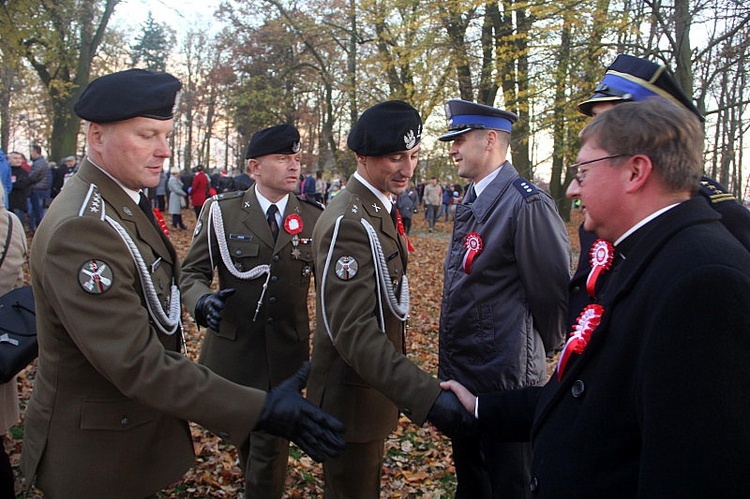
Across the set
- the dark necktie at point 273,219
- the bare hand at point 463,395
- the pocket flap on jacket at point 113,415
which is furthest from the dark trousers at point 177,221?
the bare hand at point 463,395

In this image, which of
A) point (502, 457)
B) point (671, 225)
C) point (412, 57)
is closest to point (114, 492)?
point (502, 457)

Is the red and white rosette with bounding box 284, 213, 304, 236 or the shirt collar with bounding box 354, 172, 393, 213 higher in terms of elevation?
the shirt collar with bounding box 354, 172, 393, 213

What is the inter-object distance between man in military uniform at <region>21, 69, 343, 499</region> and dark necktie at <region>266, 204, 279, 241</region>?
1506 millimetres

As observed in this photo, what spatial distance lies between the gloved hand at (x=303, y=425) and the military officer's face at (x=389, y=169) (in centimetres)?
141

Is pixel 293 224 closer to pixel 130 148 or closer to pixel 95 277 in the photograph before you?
pixel 130 148

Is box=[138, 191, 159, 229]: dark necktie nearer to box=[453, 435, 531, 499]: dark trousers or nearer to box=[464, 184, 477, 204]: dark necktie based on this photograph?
box=[464, 184, 477, 204]: dark necktie

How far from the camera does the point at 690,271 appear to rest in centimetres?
134

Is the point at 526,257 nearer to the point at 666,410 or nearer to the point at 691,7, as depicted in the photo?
the point at 666,410

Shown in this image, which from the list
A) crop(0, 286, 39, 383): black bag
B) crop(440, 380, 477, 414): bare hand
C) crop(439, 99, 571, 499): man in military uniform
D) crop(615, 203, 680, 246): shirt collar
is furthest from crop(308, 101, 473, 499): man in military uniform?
crop(0, 286, 39, 383): black bag

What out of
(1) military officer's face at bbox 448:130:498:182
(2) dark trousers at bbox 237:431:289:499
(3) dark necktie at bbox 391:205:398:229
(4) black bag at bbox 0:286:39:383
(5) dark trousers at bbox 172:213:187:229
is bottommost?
(2) dark trousers at bbox 237:431:289:499

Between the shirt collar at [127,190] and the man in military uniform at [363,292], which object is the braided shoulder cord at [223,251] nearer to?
the man in military uniform at [363,292]

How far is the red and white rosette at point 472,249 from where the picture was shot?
3.04 m

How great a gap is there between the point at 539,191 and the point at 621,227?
1.48m

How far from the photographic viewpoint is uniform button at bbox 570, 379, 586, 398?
1620 millimetres
